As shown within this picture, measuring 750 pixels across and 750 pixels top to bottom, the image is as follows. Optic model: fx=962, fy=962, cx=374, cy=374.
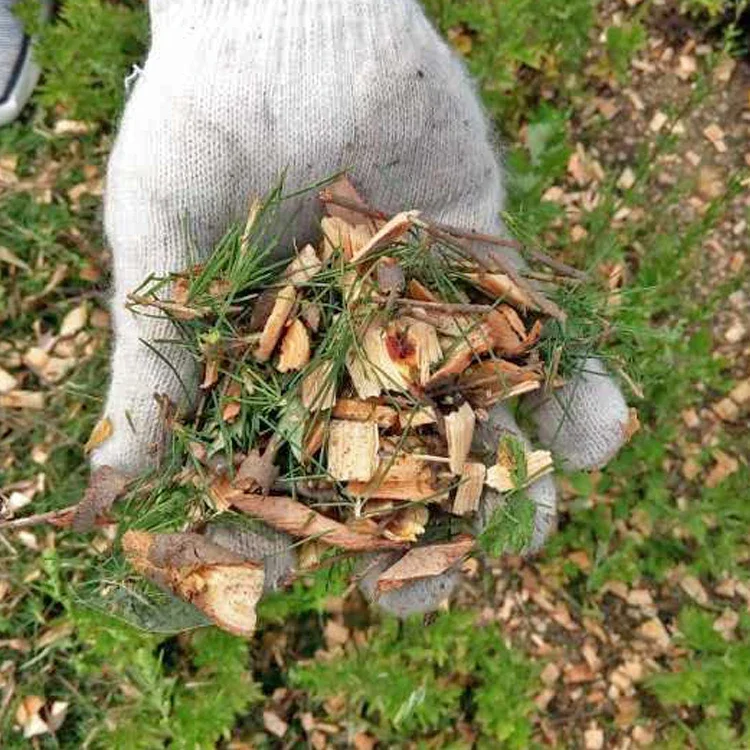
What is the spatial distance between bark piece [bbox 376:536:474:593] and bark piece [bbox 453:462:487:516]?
0.07m

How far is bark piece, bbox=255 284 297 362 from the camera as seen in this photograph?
1853mm

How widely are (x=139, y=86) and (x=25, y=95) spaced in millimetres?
1028

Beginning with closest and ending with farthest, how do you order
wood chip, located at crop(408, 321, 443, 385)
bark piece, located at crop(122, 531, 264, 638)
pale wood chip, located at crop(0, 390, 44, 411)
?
bark piece, located at crop(122, 531, 264, 638)
wood chip, located at crop(408, 321, 443, 385)
pale wood chip, located at crop(0, 390, 44, 411)

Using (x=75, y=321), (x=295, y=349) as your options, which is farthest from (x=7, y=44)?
(x=295, y=349)

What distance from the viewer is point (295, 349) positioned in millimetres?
1854

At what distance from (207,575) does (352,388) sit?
46cm

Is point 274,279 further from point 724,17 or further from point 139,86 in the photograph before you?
point 724,17

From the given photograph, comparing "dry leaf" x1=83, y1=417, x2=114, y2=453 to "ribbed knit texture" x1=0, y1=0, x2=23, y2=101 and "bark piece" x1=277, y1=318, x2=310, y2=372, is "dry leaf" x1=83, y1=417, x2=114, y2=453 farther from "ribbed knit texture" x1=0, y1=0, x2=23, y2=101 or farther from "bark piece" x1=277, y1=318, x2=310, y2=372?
"ribbed knit texture" x1=0, y1=0, x2=23, y2=101

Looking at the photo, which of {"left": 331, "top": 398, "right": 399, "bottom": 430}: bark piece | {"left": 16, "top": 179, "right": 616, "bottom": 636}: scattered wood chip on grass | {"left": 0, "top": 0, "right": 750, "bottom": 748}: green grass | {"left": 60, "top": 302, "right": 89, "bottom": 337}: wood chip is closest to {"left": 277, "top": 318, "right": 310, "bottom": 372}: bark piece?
{"left": 16, "top": 179, "right": 616, "bottom": 636}: scattered wood chip on grass

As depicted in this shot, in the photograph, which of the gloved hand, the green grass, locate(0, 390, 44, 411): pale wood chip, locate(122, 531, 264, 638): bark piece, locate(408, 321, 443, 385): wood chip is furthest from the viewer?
locate(0, 390, 44, 411): pale wood chip

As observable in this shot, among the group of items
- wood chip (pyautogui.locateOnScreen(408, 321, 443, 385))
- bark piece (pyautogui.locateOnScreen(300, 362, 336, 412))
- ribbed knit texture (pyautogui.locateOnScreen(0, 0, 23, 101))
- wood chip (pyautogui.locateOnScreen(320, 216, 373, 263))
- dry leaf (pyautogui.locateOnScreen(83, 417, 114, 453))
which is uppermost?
wood chip (pyautogui.locateOnScreen(320, 216, 373, 263))

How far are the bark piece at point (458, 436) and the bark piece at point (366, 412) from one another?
0.11 meters

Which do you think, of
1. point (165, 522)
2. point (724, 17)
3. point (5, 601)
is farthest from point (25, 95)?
point (724, 17)

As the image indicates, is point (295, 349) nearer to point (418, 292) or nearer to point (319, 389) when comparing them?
point (319, 389)
